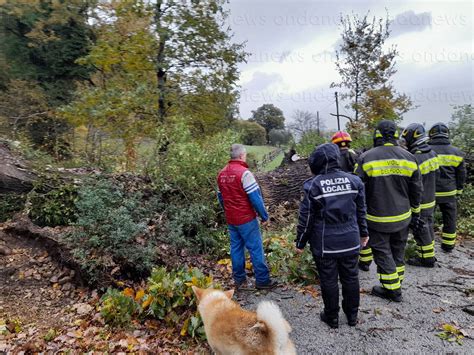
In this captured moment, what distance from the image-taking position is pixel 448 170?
589 cm

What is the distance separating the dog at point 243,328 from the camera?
2520 mm

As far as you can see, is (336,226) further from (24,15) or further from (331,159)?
(24,15)

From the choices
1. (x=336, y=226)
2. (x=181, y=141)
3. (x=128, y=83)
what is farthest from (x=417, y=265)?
(x=128, y=83)

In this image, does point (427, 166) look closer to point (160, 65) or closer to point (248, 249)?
point (248, 249)

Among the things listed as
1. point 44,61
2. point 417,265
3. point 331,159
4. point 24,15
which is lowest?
point 417,265

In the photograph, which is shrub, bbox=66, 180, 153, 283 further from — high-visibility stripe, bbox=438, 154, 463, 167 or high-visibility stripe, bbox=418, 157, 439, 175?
high-visibility stripe, bbox=438, 154, 463, 167

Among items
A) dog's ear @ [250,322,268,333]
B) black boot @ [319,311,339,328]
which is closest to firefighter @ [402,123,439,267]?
black boot @ [319,311,339,328]

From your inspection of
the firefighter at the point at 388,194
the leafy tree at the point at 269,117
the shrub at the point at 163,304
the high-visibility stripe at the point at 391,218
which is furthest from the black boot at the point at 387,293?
the leafy tree at the point at 269,117

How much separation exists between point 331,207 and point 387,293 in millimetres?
1946

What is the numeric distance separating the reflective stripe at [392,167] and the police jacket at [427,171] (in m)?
1.24

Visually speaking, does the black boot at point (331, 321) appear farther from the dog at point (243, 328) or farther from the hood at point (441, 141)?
the hood at point (441, 141)

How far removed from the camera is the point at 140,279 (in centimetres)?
532

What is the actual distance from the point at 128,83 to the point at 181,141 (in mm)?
3564

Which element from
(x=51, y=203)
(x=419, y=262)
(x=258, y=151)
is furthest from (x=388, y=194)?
(x=258, y=151)
